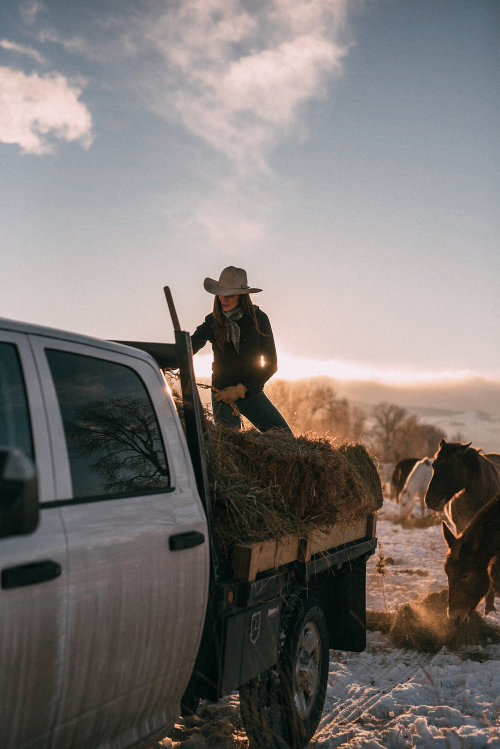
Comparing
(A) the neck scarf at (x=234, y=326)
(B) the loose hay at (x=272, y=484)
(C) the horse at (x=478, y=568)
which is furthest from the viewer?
(C) the horse at (x=478, y=568)

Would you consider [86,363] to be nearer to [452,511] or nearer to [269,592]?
[269,592]

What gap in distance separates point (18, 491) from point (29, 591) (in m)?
0.56

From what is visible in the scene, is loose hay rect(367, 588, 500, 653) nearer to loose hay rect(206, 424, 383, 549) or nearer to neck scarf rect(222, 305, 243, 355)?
loose hay rect(206, 424, 383, 549)

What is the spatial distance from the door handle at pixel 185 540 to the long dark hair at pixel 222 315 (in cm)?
291

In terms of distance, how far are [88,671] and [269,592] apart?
4.55ft

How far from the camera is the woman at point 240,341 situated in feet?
18.3

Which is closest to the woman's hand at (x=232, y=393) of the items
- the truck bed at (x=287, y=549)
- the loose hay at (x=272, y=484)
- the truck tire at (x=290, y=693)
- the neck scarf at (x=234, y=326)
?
the neck scarf at (x=234, y=326)

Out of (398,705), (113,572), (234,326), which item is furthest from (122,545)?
(234,326)

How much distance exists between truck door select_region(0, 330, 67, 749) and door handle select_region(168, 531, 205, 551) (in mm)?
647

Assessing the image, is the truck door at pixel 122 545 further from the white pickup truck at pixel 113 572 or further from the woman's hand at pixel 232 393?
the woman's hand at pixel 232 393

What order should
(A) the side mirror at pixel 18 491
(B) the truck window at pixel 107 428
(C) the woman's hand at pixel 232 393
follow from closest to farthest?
(A) the side mirror at pixel 18 491
(B) the truck window at pixel 107 428
(C) the woman's hand at pixel 232 393

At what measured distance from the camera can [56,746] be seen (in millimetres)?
2361

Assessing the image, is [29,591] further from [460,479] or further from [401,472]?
[401,472]

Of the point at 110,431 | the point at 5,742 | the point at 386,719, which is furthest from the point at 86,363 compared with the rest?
the point at 386,719
